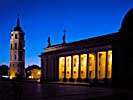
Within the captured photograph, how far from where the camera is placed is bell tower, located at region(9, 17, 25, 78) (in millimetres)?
140438

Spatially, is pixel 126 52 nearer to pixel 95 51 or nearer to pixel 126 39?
pixel 126 39

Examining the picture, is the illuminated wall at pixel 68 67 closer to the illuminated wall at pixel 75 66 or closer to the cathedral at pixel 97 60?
the cathedral at pixel 97 60

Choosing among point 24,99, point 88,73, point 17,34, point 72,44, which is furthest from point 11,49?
point 24,99

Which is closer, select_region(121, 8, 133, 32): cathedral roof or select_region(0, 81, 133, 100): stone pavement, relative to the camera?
select_region(0, 81, 133, 100): stone pavement

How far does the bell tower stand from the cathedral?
44899 millimetres

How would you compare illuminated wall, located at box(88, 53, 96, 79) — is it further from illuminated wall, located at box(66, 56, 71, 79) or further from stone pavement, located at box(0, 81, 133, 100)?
stone pavement, located at box(0, 81, 133, 100)

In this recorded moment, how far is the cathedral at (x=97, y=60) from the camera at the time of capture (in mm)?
58938

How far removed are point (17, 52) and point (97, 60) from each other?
259 ft

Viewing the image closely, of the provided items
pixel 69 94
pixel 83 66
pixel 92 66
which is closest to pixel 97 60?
pixel 92 66

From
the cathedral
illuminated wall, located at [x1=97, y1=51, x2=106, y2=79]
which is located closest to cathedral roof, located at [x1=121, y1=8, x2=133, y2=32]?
the cathedral

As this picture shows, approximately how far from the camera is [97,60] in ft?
225

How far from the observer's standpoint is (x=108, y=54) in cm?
6656

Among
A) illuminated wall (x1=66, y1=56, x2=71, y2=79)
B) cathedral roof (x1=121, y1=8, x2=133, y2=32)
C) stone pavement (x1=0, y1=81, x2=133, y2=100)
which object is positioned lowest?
stone pavement (x1=0, y1=81, x2=133, y2=100)

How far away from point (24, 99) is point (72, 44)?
57.7 m
